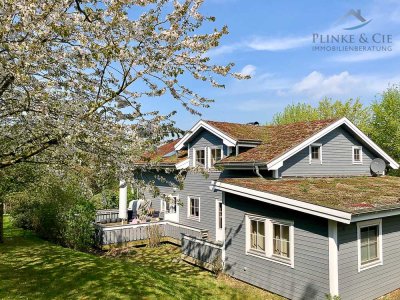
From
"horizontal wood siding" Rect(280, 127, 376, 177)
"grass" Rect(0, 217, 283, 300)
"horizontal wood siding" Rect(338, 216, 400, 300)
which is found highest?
"horizontal wood siding" Rect(280, 127, 376, 177)

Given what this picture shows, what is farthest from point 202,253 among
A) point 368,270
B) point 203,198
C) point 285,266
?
point 368,270

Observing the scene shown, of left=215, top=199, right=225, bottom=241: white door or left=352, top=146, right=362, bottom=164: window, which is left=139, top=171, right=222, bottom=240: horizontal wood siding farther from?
left=352, top=146, right=362, bottom=164: window

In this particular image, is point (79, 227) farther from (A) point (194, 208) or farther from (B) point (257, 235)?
(B) point (257, 235)

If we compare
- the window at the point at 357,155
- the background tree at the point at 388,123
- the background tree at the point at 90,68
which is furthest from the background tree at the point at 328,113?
the background tree at the point at 90,68

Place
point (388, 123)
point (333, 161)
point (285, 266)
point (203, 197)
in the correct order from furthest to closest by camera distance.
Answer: point (388, 123)
point (203, 197)
point (333, 161)
point (285, 266)

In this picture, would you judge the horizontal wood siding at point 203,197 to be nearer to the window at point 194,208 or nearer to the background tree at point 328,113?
the window at point 194,208

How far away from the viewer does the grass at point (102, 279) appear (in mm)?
10430

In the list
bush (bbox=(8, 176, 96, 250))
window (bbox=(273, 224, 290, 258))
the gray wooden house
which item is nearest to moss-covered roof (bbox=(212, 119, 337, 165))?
the gray wooden house

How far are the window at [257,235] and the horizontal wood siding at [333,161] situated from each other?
354 centimetres

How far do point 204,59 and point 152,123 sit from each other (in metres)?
1.55

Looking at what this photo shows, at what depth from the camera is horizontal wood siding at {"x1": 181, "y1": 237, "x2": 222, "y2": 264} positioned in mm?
13906

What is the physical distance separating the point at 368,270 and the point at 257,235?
3802mm

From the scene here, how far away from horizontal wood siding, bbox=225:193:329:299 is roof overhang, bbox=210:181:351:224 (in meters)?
0.56

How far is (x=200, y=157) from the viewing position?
19672mm
